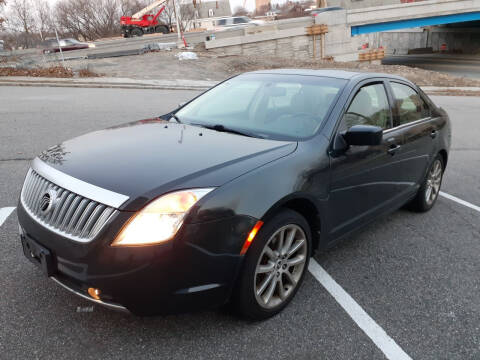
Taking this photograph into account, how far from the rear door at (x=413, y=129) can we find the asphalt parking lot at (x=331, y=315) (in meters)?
0.67

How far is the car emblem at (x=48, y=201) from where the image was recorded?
2.49m

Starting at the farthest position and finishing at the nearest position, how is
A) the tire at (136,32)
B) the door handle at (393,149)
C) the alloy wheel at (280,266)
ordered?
the tire at (136,32) < the door handle at (393,149) < the alloy wheel at (280,266)

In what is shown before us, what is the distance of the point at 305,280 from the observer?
338cm

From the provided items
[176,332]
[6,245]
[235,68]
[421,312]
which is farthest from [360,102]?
[235,68]

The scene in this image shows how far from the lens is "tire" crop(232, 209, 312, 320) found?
8.43ft

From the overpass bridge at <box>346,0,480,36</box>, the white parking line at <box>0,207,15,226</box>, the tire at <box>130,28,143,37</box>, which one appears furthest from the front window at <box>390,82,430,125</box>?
the tire at <box>130,28,143,37</box>

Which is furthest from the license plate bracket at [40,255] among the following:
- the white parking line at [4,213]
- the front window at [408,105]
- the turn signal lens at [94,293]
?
the front window at [408,105]

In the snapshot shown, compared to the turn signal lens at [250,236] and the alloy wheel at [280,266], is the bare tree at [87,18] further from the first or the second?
the turn signal lens at [250,236]

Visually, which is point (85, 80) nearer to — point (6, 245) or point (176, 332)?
point (6, 245)

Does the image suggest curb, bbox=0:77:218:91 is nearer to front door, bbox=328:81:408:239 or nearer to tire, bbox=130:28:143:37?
front door, bbox=328:81:408:239

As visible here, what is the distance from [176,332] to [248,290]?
54cm

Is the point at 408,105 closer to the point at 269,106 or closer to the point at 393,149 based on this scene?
the point at 393,149

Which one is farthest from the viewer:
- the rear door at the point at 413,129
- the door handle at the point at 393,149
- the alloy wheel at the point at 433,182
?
the alloy wheel at the point at 433,182

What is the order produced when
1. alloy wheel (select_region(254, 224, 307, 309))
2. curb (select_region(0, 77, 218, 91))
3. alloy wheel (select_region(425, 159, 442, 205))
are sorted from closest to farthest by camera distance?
alloy wheel (select_region(254, 224, 307, 309)) < alloy wheel (select_region(425, 159, 442, 205)) < curb (select_region(0, 77, 218, 91))
